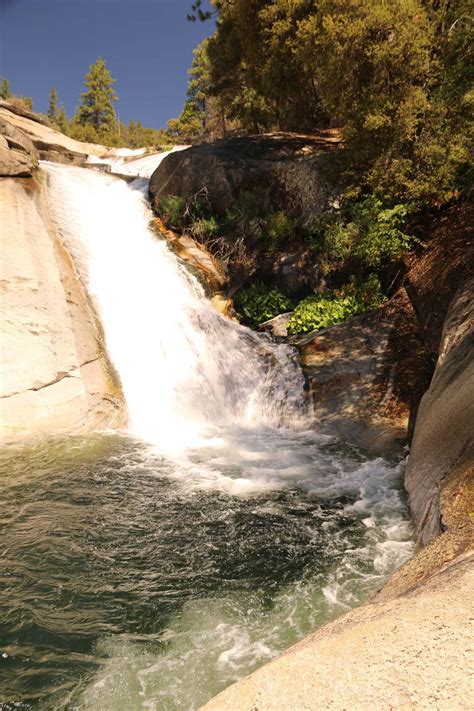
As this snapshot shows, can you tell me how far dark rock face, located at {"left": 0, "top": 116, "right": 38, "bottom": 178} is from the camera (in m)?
12.2

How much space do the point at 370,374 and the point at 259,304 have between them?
4.61m

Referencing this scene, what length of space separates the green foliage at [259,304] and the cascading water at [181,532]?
1.75 metres

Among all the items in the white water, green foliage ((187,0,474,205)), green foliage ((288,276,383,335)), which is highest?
green foliage ((187,0,474,205))

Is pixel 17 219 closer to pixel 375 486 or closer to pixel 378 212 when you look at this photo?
pixel 378 212

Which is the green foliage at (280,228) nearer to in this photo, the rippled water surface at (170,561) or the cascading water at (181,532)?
the cascading water at (181,532)

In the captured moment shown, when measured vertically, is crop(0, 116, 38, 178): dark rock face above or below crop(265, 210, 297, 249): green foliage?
above

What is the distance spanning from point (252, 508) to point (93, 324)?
6.33m

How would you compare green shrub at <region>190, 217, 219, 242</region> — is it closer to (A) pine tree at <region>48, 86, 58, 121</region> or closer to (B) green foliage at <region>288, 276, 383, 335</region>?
(B) green foliage at <region>288, 276, 383, 335</region>

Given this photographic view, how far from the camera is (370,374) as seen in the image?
9523 mm

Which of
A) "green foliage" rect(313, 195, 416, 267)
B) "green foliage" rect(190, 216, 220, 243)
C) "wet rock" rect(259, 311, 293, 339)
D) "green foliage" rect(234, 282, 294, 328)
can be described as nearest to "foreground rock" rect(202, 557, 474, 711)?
"green foliage" rect(313, 195, 416, 267)

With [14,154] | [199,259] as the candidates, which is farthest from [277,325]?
[14,154]

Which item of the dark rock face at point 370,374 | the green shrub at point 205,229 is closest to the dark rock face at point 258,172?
the green shrub at point 205,229

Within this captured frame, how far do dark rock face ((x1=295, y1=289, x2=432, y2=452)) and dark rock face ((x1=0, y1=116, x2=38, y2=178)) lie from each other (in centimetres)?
896

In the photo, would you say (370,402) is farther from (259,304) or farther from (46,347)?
(46,347)
